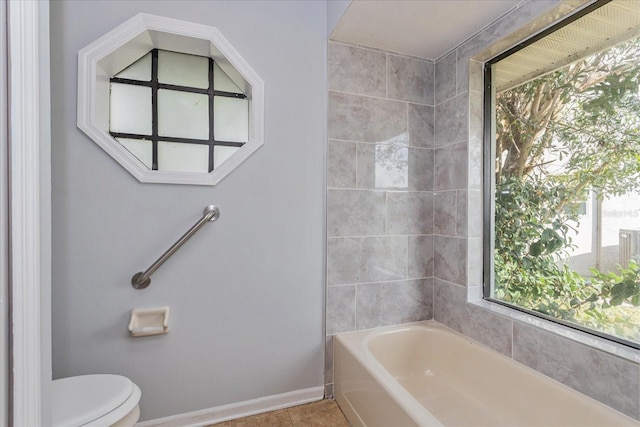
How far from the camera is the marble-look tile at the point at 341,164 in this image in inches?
67.9

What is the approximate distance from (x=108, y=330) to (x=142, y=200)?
25.3 inches

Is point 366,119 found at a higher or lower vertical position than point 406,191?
higher

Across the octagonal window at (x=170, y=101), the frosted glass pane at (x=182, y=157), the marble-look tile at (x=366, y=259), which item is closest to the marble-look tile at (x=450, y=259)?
the marble-look tile at (x=366, y=259)

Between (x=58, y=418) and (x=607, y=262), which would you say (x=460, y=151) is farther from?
(x=58, y=418)

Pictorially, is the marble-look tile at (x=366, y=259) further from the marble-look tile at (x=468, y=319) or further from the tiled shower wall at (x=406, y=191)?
the marble-look tile at (x=468, y=319)

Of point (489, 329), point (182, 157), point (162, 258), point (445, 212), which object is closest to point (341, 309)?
point (489, 329)

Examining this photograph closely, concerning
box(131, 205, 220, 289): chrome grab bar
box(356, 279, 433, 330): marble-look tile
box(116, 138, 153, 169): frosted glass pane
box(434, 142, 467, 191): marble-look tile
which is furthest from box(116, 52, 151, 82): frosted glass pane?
box(434, 142, 467, 191): marble-look tile

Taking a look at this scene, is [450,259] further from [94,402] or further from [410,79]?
[94,402]

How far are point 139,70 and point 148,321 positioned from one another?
4.25 ft

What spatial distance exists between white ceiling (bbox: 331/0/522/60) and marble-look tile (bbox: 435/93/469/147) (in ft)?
1.17

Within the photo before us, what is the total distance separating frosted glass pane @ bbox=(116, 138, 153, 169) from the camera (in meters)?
1.49

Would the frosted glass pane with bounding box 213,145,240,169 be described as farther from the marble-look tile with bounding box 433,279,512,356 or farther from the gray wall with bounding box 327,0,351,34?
the marble-look tile with bounding box 433,279,512,356

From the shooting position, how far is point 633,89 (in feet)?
3.83

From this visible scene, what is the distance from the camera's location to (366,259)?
1811mm
